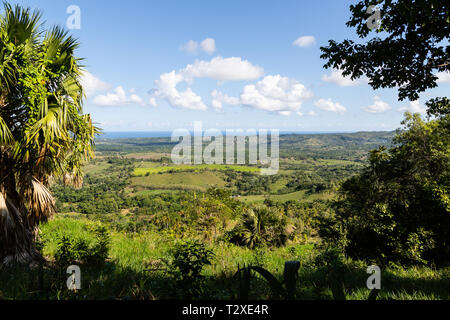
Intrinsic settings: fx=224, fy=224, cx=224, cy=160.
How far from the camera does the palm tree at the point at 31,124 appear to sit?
338 centimetres

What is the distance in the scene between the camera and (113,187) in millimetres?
77688

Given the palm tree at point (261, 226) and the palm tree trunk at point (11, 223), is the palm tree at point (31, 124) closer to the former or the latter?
the palm tree trunk at point (11, 223)

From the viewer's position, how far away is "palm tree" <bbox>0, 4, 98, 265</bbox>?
3375 millimetres

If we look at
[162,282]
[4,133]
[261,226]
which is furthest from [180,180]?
[162,282]

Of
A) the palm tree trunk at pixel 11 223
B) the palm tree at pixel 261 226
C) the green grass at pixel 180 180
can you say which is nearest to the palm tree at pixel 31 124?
the palm tree trunk at pixel 11 223

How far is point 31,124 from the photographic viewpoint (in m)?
3.51

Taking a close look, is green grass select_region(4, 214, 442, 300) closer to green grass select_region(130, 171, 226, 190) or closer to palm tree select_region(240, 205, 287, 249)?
palm tree select_region(240, 205, 287, 249)

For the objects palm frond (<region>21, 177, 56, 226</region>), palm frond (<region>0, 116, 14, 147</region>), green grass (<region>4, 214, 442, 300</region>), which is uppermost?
palm frond (<region>0, 116, 14, 147</region>)

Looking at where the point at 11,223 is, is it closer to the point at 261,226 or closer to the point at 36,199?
the point at 36,199

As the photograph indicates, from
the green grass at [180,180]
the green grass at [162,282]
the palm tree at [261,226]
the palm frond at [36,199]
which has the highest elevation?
the palm frond at [36,199]

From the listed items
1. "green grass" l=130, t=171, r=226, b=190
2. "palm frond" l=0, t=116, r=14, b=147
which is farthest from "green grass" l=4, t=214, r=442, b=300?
"green grass" l=130, t=171, r=226, b=190

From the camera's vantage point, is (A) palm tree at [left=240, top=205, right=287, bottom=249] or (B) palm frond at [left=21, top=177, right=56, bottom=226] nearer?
(B) palm frond at [left=21, top=177, right=56, bottom=226]
